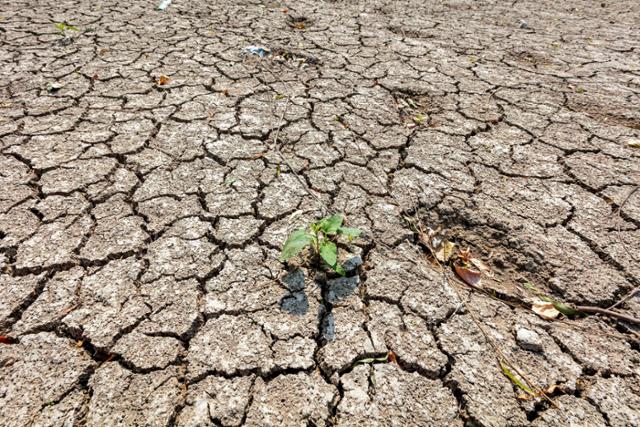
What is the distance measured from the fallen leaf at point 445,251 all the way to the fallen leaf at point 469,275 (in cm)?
7

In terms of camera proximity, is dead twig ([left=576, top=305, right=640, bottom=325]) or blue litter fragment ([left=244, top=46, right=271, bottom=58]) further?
blue litter fragment ([left=244, top=46, right=271, bottom=58])

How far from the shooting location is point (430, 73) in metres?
3.17

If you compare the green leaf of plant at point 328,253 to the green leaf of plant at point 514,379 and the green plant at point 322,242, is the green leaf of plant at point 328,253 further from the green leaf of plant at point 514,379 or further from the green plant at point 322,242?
the green leaf of plant at point 514,379

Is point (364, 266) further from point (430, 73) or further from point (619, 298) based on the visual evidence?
point (430, 73)

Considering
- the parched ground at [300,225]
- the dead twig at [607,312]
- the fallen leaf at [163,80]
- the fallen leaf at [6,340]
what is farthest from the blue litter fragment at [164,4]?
the dead twig at [607,312]

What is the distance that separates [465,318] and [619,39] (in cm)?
420

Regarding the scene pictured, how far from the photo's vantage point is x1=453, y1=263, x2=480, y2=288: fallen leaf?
1.62 m

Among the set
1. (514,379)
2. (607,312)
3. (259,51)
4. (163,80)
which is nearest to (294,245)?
(514,379)

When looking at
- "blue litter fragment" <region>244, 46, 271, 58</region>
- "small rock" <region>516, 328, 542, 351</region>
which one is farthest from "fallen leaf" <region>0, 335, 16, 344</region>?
"blue litter fragment" <region>244, 46, 271, 58</region>

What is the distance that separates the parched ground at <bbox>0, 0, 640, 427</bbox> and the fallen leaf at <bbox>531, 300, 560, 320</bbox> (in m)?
0.04

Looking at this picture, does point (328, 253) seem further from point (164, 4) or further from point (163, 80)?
point (164, 4)

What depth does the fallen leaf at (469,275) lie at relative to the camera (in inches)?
63.7

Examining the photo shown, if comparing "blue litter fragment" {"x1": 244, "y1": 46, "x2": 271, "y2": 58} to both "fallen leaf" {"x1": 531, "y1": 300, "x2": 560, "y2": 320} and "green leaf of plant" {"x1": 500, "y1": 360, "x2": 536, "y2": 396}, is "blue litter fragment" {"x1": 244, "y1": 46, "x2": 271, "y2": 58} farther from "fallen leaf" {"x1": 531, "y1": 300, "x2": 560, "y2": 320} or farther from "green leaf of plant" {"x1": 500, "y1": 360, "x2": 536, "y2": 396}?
"green leaf of plant" {"x1": 500, "y1": 360, "x2": 536, "y2": 396}

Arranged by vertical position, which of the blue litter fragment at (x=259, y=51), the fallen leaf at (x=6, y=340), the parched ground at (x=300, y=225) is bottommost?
the fallen leaf at (x=6, y=340)
